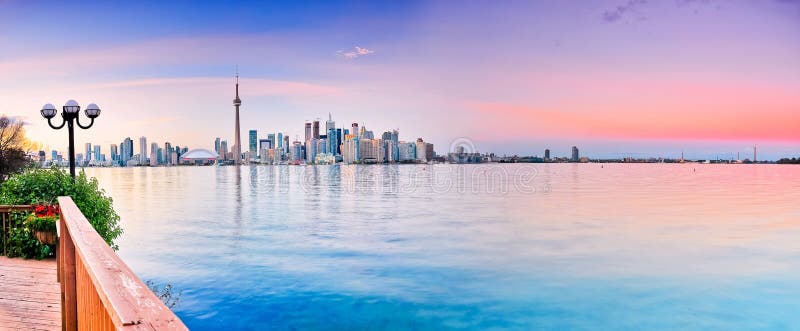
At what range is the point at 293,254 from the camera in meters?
20.4

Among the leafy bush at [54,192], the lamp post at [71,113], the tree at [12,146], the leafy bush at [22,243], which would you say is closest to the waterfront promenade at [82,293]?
the leafy bush at [22,243]

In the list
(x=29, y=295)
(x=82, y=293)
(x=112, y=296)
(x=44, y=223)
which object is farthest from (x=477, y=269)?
(x=112, y=296)

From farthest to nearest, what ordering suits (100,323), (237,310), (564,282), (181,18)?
(181,18)
(564,282)
(237,310)
(100,323)

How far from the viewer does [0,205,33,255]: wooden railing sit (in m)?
9.22

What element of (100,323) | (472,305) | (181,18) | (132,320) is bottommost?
(472,305)

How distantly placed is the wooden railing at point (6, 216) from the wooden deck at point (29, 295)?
0.50 meters

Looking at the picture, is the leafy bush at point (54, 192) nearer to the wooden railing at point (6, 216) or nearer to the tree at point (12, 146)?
the wooden railing at point (6, 216)

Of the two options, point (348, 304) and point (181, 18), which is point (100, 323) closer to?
point (348, 304)

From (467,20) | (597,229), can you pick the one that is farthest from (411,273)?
(467,20)

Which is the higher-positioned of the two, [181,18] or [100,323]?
[181,18]

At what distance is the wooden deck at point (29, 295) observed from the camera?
19.4ft

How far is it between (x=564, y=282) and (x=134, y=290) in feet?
50.5

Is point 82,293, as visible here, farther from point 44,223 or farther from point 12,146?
point 12,146

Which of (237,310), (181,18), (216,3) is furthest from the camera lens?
(216,3)
